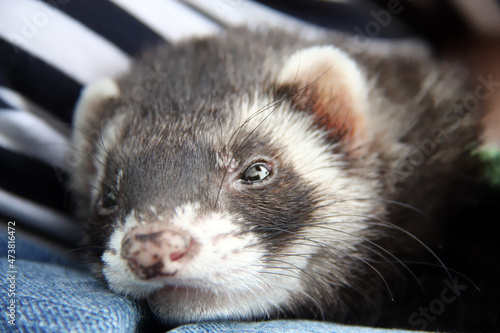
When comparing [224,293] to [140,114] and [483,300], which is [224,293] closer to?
[140,114]

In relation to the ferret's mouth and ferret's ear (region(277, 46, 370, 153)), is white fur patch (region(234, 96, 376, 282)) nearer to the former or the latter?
ferret's ear (region(277, 46, 370, 153))

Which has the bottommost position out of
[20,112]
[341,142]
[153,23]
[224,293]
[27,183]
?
[224,293]

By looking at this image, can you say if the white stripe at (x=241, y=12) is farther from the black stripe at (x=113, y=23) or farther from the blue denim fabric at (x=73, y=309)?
the blue denim fabric at (x=73, y=309)

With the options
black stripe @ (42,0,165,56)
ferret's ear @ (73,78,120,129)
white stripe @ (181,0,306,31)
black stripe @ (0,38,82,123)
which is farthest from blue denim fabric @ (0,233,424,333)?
white stripe @ (181,0,306,31)

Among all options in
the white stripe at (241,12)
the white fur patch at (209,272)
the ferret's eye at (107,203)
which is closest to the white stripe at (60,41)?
the white stripe at (241,12)

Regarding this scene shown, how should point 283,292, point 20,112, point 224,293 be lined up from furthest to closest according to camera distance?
point 20,112 → point 283,292 → point 224,293

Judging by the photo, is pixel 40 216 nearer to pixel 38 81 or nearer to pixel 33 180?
pixel 33 180

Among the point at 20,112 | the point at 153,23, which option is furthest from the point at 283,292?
the point at 153,23
